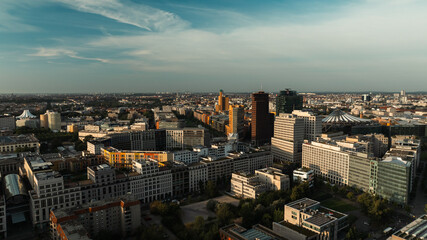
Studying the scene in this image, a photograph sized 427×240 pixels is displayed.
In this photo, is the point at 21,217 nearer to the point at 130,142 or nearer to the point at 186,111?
the point at 130,142

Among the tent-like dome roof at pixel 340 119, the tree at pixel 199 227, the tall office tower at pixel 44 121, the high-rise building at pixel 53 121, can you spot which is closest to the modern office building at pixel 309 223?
the tree at pixel 199 227

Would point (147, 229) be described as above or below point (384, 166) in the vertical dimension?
below

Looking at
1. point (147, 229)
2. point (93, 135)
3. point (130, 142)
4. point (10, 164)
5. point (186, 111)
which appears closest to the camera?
point (147, 229)

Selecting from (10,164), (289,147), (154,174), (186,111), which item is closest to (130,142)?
(10,164)

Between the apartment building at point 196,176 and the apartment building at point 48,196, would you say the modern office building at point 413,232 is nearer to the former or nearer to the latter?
the apartment building at point 196,176

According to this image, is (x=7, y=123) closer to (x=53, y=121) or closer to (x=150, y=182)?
(x=53, y=121)

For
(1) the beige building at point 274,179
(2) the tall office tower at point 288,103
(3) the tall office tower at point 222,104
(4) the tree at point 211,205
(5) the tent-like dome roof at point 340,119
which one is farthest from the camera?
(3) the tall office tower at point 222,104
